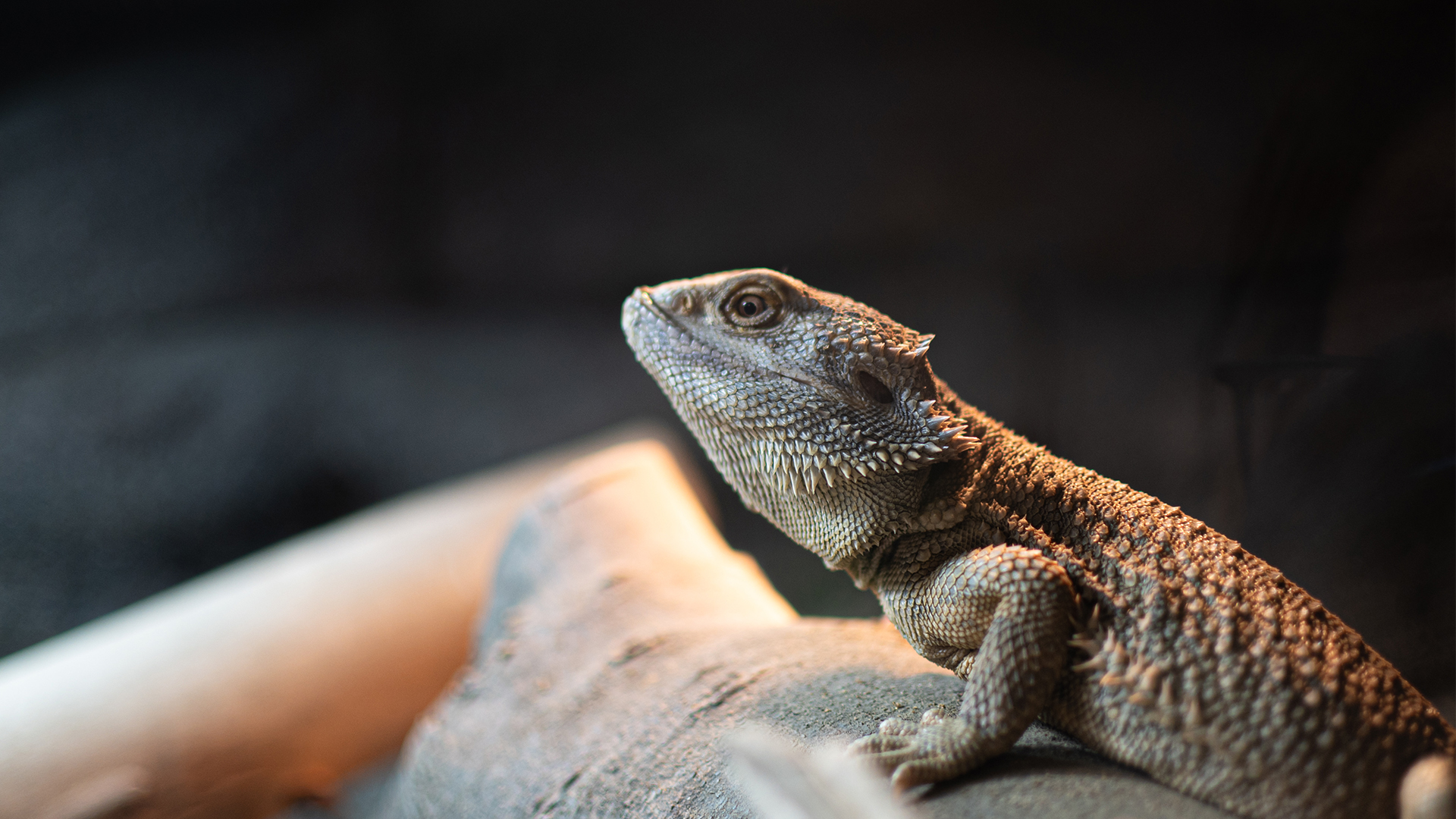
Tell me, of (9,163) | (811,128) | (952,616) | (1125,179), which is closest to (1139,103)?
(1125,179)

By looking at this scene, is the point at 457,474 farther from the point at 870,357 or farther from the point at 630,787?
the point at 870,357

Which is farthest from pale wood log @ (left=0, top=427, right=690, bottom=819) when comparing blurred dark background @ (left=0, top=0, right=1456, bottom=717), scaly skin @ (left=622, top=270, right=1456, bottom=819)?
scaly skin @ (left=622, top=270, right=1456, bottom=819)

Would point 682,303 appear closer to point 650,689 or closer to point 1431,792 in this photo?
point 650,689

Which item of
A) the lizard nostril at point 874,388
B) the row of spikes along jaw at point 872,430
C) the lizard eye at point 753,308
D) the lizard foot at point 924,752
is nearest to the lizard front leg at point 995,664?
the lizard foot at point 924,752

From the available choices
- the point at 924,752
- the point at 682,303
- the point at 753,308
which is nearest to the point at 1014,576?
the point at 924,752

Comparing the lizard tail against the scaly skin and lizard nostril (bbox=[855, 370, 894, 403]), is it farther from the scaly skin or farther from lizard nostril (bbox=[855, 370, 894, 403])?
lizard nostril (bbox=[855, 370, 894, 403])
